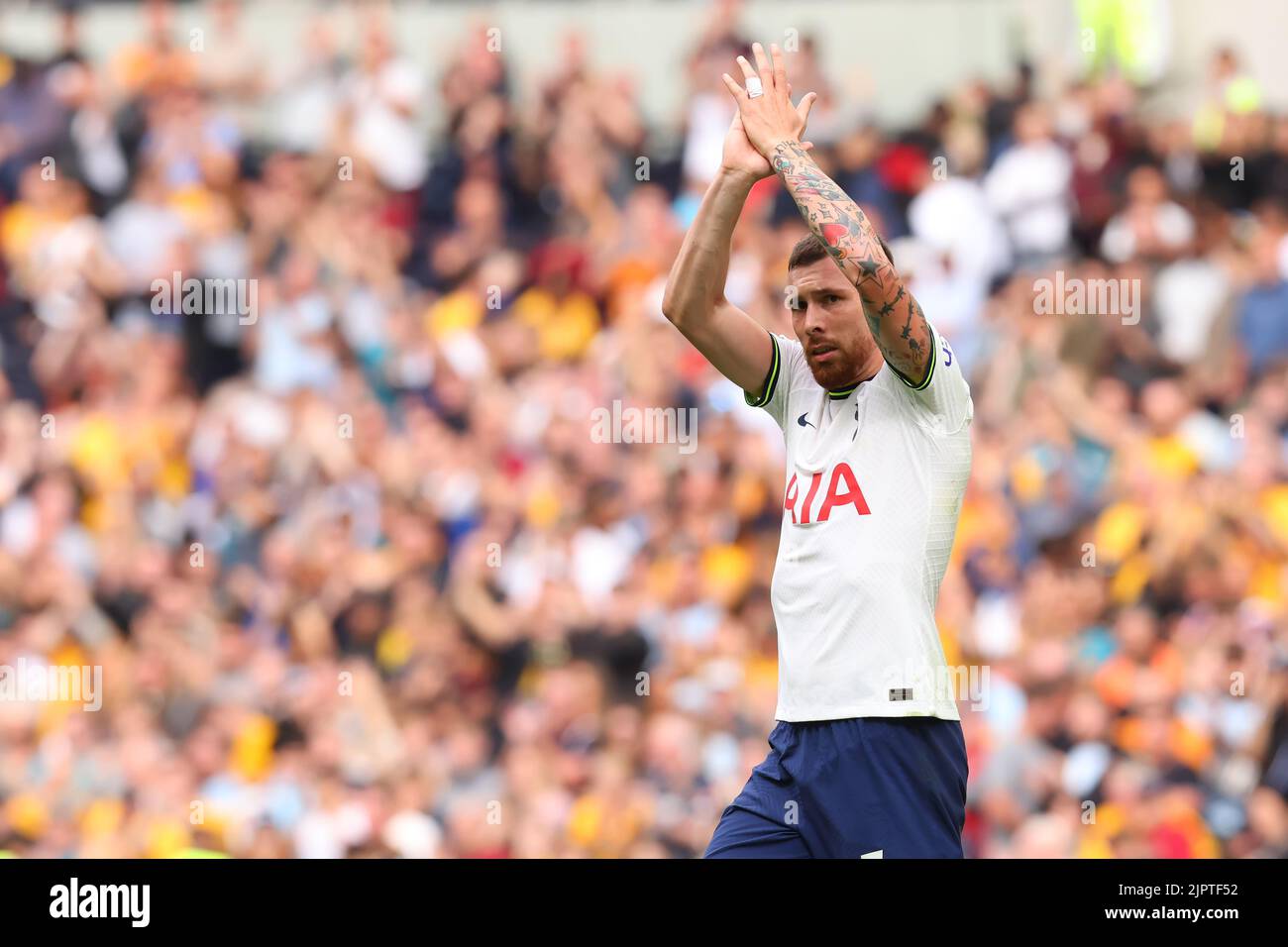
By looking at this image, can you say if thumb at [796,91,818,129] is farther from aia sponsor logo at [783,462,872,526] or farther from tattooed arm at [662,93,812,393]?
aia sponsor logo at [783,462,872,526]

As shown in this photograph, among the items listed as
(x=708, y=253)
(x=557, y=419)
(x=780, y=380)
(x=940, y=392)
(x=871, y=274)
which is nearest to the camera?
(x=871, y=274)

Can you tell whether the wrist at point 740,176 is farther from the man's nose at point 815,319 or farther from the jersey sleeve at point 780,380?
the jersey sleeve at point 780,380

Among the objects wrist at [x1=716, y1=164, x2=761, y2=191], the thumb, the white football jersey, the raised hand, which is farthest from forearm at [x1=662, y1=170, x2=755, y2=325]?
the white football jersey

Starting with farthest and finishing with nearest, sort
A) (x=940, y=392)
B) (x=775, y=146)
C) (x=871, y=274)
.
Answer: (x=775, y=146), (x=940, y=392), (x=871, y=274)

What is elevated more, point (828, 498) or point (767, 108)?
point (767, 108)

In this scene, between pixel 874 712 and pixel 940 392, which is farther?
pixel 940 392

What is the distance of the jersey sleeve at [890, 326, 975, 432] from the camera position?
5.70 metres

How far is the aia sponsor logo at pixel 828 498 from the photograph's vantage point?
571 cm

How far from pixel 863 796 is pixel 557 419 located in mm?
7479

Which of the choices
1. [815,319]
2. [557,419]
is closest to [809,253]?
[815,319]

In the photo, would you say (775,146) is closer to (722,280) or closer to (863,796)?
(722,280)

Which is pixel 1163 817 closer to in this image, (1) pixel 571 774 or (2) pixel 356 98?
(1) pixel 571 774

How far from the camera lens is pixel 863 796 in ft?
18.2
